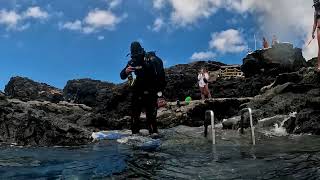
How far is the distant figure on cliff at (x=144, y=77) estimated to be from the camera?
39.7 feet

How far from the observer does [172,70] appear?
38.5m

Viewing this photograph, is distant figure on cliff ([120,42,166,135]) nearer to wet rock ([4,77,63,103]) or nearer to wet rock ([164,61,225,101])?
wet rock ([164,61,225,101])

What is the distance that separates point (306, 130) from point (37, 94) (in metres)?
38.0

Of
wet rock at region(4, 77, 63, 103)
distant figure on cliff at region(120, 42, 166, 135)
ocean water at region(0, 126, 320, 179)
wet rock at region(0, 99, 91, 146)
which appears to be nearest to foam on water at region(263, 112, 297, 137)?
ocean water at region(0, 126, 320, 179)

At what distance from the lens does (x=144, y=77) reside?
40.1 ft

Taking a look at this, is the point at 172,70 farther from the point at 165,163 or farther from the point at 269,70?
the point at 165,163

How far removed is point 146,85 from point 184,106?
926 centimetres

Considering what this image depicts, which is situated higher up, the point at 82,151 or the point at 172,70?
the point at 172,70

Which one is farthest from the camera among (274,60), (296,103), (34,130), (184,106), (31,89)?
(31,89)

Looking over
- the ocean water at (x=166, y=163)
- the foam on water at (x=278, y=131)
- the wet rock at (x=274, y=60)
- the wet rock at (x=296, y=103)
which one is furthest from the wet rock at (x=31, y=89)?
the ocean water at (x=166, y=163)

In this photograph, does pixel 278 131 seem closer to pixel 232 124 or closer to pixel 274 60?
pixel 232 124

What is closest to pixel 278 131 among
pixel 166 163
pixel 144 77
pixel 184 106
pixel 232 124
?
pixel 232 124

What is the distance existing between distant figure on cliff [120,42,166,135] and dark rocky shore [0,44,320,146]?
158cm

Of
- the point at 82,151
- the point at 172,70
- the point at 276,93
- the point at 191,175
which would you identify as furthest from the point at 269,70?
the point at 191,175
